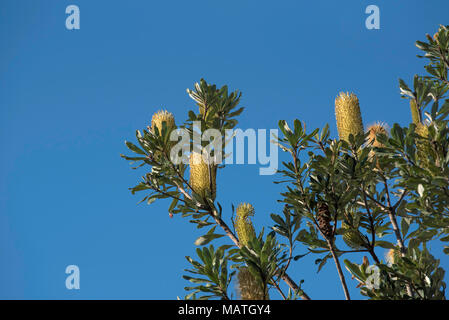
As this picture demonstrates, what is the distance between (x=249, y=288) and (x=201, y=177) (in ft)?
4.20

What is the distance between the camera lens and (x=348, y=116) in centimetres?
404

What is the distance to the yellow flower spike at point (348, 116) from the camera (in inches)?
158

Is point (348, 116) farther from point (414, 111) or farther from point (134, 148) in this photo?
point (134, 148)

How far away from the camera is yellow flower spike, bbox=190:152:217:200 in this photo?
3904 mm

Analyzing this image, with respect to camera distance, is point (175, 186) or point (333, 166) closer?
point (333, 166)

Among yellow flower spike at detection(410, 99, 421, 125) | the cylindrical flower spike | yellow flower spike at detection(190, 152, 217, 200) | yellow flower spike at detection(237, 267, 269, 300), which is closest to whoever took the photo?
yellow flower spike at detection(237, 267, 269, 300)

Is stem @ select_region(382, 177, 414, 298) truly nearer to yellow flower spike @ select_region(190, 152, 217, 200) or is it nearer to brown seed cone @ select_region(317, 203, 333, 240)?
brown seed cone @ select_region(317, 203, 333, 240)

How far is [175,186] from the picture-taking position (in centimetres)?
412

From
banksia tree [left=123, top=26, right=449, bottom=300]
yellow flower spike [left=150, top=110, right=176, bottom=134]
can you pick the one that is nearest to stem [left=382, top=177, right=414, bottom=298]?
banksia tree [left=123, top=26, right=449, bottom=300]

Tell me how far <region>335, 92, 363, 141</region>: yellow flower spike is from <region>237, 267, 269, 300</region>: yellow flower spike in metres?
1.64
